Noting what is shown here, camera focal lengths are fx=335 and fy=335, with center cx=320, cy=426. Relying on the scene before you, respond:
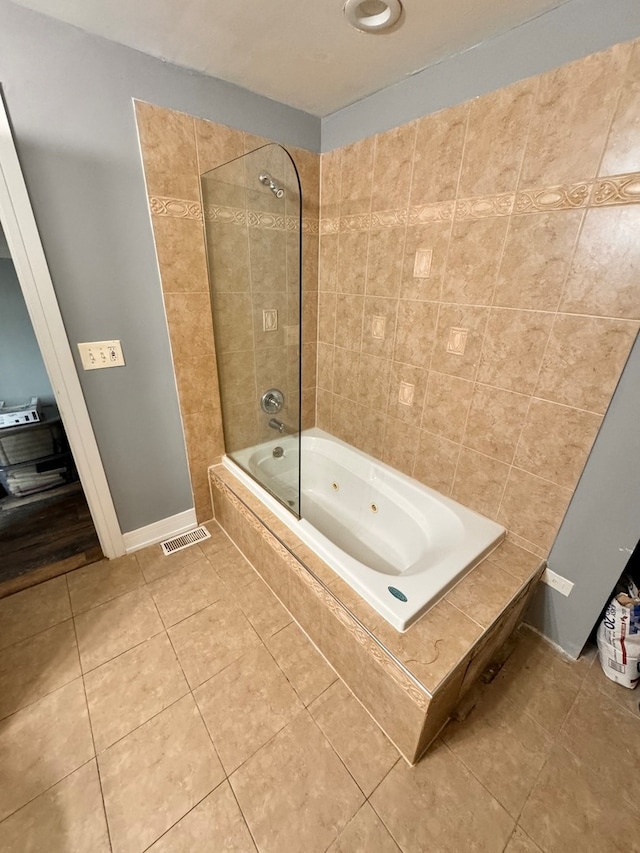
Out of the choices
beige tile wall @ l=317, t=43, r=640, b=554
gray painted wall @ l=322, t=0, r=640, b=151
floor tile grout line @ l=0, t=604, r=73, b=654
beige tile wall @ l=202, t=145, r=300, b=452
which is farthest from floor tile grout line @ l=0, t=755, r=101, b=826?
gray painted wall @ l=322, t=0, r=640, b=151

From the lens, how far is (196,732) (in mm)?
1167

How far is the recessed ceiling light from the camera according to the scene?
102 centimetres

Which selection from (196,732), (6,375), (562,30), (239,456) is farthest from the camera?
(6,375)

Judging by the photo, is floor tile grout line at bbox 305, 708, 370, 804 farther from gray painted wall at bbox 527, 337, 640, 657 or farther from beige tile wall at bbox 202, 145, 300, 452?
beige tile wall at bbox 202, 145, 300, 452

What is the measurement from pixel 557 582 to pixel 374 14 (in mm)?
2177

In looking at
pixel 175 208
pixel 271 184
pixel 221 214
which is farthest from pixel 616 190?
pixel 175 208

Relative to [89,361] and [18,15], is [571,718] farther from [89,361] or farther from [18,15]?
[18,15]

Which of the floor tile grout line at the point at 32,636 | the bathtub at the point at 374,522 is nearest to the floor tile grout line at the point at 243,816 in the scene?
the bathtub at the point at 374,522

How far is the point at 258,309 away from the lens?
1.79 metres

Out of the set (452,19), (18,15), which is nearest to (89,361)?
(18,15)

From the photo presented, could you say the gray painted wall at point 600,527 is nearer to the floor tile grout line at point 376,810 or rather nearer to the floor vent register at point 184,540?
the floor tile grout line at point 376,810

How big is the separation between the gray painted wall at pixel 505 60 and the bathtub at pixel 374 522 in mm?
1561

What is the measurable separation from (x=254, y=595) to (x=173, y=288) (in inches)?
61.4

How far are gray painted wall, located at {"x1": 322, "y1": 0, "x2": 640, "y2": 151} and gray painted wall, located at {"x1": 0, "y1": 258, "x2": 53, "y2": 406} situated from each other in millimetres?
2525
